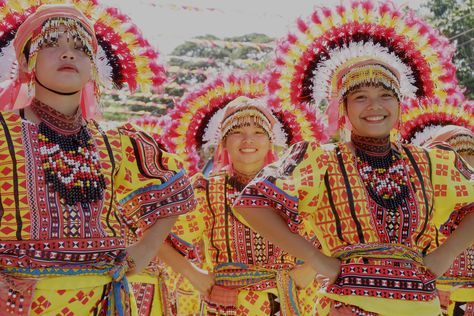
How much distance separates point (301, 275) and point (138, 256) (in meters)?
1.84

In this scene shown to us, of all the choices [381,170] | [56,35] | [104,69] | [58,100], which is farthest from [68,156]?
[381,170]

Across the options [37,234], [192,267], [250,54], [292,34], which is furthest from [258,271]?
[250,54]

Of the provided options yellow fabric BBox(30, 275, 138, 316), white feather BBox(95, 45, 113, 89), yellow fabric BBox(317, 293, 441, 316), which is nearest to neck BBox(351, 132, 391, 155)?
yellow fabric BBox(317, 293, 441, 316)

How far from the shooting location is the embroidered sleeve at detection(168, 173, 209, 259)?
479 centimetres

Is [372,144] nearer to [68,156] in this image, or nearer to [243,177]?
[68,156]

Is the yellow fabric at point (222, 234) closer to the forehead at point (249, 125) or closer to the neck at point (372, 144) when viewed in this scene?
the forehead at point (249, 125)

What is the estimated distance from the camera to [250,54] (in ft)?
112

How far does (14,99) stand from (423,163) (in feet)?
6.05

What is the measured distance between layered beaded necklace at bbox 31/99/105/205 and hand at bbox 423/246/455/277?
144cm

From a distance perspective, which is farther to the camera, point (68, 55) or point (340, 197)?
point (340, 197)

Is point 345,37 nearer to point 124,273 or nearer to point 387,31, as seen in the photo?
point 387,31

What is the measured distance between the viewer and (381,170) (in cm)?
372

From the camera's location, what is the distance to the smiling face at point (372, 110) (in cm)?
379

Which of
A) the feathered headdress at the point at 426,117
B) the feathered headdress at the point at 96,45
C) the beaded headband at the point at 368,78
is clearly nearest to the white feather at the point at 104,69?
the feathered headdress at the point at 96,45
